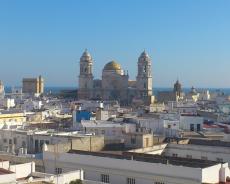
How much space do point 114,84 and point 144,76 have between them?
8053mm

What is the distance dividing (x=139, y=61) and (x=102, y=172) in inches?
3378

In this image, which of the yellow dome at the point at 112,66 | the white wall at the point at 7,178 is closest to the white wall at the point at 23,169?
the white wall at the point at 7,178

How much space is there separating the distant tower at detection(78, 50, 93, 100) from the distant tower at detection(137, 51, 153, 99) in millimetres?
10939

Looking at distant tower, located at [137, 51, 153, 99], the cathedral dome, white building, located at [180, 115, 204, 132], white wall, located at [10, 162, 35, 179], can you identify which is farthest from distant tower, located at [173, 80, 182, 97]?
white wall, located at [10, 162, 35, 179]

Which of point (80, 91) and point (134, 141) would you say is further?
point (80, 91)

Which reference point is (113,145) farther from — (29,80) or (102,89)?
(29,80)

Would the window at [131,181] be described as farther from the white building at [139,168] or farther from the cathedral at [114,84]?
the cathedral at [114,84]

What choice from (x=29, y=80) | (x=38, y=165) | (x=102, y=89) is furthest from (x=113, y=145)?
(x=29, y=80)

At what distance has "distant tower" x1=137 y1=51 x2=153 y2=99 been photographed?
354 feet

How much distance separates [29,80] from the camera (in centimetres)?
15188

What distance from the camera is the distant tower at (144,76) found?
107875 mm

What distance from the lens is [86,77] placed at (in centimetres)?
11356

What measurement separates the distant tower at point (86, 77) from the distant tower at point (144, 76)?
10.9 meters

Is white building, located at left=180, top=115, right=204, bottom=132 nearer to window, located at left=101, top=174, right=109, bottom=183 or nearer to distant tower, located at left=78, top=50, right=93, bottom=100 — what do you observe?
window, located at left=101, top=174, right=109, bottom=183
